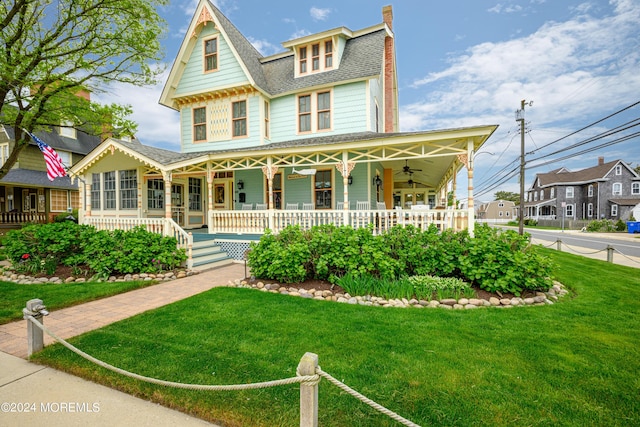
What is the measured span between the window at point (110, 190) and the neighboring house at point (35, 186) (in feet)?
31.6

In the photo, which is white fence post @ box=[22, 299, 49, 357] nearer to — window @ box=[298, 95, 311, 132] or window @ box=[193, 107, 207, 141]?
window @ box=[298, 95, 311, 132]

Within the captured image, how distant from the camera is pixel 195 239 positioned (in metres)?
10.6

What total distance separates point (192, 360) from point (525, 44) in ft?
69.0

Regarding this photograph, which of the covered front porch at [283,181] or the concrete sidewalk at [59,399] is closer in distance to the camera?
the concrete sidewalk at [59,399]

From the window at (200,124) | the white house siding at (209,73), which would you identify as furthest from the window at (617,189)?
the window at (200,124)

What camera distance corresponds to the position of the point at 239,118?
12.5m

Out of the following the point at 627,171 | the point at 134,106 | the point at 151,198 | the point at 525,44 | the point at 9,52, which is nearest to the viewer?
the point at 9,52

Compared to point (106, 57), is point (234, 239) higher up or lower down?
lower down

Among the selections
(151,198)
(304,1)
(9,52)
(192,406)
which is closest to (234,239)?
(151,198)

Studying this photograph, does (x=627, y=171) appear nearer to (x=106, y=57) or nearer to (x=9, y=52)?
(x=106, y=57)

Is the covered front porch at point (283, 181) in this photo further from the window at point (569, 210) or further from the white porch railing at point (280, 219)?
the window at point (569, 210)

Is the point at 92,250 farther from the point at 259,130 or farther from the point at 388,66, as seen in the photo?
the point at 388,66

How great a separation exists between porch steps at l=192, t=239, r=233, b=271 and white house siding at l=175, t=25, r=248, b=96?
6.97 metres

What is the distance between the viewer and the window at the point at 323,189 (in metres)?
11.7
